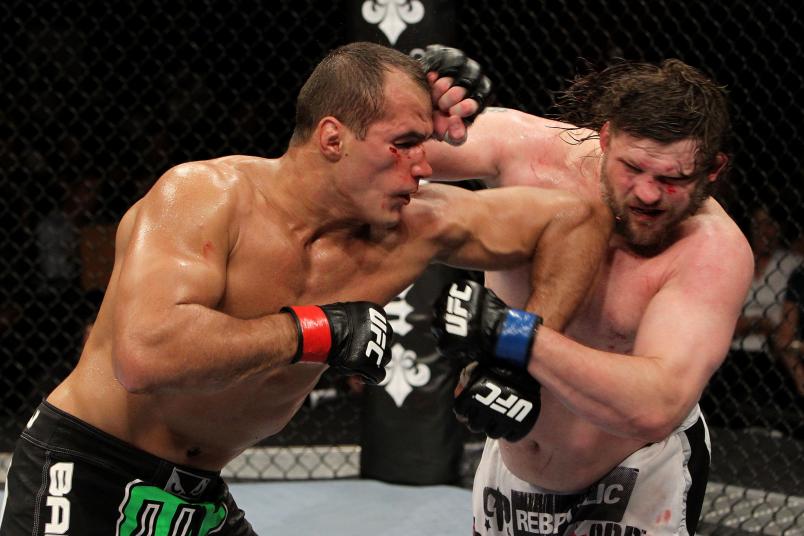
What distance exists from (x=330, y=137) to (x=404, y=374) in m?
1.89

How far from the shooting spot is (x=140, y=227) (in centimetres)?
152

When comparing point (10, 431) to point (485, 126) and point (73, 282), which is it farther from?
point (485, 126)

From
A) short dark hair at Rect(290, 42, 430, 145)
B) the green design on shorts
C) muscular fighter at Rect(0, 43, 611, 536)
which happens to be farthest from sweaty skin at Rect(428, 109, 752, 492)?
the green design on shorts

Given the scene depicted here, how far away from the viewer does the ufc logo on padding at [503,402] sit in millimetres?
1564

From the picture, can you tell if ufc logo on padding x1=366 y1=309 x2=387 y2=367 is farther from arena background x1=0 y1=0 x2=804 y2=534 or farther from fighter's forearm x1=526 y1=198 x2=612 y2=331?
arena background x1=0 y1=0 x2=804 y2=534

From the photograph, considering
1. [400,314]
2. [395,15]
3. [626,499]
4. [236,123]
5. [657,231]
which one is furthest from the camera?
[236,123]

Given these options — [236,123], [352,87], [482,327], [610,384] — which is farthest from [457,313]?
[236,123]

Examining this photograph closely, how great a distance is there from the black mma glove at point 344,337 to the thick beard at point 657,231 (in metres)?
0.49

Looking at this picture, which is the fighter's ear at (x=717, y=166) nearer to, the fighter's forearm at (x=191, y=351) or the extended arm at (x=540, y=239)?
the extended arm at (x=540, y=239)

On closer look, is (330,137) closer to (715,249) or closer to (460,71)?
(460,71)

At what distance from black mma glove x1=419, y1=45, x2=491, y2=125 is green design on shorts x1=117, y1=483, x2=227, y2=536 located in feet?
2.66

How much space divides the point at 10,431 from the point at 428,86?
9.64 feet

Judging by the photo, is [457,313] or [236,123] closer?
[457,313]

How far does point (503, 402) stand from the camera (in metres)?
1.56
